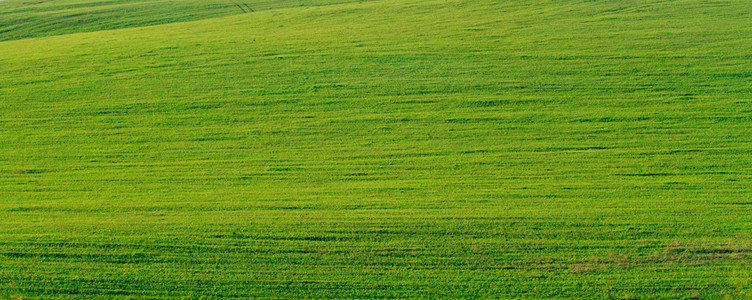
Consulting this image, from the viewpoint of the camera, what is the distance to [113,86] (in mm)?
16281

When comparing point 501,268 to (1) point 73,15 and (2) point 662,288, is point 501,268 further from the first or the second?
(1) point 73,15

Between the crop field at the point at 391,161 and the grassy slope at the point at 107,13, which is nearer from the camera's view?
the crop field at the point at 391,161

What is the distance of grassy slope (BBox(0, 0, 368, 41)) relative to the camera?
24094 millimetres

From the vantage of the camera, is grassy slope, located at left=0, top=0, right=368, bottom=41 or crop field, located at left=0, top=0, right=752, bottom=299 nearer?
crop field, located at left=0, top=0, right=752, bottom=299

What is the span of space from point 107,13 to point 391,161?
22359mm

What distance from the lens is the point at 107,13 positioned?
1008 inches

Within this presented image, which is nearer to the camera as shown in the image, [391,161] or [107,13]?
[391,161]

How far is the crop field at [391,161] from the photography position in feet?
27.0

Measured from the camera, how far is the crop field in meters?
8.22

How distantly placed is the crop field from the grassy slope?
3932 mm

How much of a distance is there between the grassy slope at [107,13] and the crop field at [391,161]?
Answer: 3.93 metres

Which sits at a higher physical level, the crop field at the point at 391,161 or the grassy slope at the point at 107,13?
the grassy slope at the point at 107,13

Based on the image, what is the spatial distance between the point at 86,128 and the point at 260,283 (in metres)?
9.21

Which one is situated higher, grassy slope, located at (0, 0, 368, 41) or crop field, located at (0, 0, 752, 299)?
grassy slope, located at (0, 0, 368, 41)
